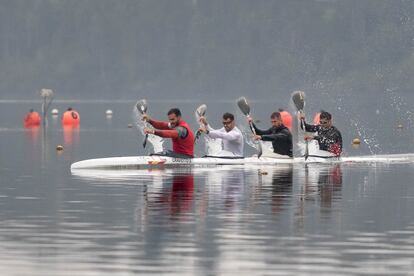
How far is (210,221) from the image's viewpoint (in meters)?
28.5

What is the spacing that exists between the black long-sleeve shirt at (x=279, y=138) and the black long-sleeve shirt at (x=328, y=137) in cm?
97

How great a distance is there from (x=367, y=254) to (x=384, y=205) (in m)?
8.68

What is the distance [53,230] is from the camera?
27.1 m

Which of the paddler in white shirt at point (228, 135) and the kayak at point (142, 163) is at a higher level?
the paddler in white shirt at point (228, 135)

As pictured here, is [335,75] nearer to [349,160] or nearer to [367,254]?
[349,160]

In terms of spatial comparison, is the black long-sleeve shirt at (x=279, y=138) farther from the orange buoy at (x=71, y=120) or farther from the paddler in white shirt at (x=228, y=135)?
the orange buoy at (x=71, y=120)

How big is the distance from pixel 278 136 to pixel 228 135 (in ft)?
5.36

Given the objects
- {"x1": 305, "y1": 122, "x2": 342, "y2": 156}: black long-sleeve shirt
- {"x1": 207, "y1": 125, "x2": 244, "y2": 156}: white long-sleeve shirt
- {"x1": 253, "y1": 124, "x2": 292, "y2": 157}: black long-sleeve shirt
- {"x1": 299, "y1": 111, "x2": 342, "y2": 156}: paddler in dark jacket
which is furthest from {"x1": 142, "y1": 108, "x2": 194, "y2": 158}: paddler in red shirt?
{"x1": 305, "y1": 122, "x2": 342, "y2": 156}: black long-sleeve shirt


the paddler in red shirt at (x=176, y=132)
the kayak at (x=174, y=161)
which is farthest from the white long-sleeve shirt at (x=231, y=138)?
the paddler in red shirt at (x=176, y=132)

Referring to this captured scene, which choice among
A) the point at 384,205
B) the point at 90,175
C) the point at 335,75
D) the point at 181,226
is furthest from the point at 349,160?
the point at 335,75

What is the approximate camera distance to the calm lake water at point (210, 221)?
898 inches

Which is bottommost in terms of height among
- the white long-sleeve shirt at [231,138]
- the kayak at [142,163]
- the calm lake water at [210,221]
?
the calm lake water at [210,221]

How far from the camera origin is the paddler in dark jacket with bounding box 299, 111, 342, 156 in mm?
45625

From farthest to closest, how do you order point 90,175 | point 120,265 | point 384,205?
point 90,175 → point 384,205 → point 120,265
